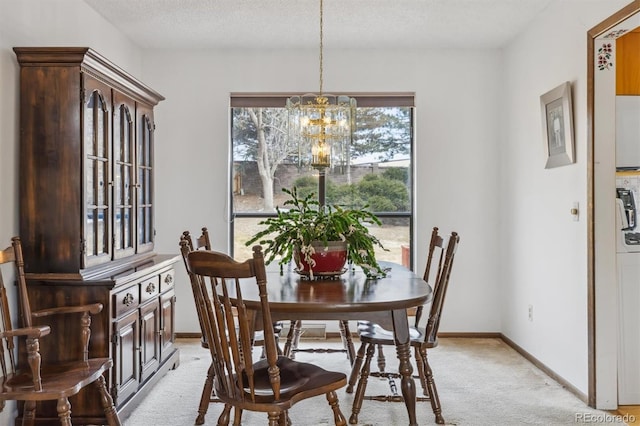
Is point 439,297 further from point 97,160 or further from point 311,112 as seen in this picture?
point 97,160

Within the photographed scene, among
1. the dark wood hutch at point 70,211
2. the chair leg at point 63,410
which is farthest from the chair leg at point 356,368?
the chair leg at point 63,410

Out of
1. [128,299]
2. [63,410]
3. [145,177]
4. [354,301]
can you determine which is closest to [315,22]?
[145,177]

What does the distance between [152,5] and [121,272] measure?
1936 millimetres

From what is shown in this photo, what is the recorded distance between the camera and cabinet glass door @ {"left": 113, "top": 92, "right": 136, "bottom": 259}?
10.1 ft

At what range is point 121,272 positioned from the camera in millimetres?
2930

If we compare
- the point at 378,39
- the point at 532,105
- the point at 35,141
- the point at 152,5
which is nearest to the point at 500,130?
the point at 532,105

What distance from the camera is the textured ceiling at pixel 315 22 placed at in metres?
3.65

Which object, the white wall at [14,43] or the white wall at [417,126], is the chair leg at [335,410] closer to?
the white wall at [14,43]

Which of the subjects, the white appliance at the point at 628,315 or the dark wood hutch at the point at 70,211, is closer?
the dark wood hutch at the point at 70,211

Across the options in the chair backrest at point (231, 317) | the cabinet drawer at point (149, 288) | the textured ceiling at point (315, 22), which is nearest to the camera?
the chair backrest at point (231, 317)

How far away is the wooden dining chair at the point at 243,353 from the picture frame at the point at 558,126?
7.17 feet

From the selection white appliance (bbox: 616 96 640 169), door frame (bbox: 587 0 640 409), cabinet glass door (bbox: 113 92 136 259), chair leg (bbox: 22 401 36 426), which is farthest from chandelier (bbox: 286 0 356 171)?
chair leg (bbox: 22 401 36 426)

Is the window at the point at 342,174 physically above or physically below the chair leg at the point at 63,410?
above

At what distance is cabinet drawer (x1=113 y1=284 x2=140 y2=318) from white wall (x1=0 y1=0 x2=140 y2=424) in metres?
0.55
